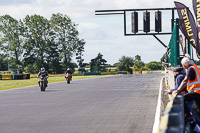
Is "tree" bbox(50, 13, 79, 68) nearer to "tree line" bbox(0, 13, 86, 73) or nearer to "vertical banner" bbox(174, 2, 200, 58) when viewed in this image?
"tree line" bbox(0, 13, 86, 73)

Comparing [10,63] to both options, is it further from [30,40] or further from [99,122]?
[99,122]

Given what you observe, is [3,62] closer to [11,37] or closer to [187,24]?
[11,37]

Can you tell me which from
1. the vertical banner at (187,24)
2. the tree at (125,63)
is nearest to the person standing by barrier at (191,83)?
the vertical banner at (187,24)

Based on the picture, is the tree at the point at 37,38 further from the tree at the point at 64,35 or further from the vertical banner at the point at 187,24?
the vertical banner at the point at 187,24

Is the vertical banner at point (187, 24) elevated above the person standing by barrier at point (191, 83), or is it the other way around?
the vertical banner at point (187, 24)

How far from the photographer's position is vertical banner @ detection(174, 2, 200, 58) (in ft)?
64.9

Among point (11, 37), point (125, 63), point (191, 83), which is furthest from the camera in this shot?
point (125, 63)

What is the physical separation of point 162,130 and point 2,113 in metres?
9.05

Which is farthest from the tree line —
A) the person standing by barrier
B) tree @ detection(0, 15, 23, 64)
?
the person standing by barrier

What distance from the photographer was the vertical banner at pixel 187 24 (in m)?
19.8

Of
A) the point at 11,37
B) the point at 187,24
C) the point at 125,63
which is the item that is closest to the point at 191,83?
the point at 187,24

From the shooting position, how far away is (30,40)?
3307 inches

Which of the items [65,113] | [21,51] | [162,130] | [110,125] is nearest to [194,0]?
[65,113]

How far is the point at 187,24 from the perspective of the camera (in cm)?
2042
